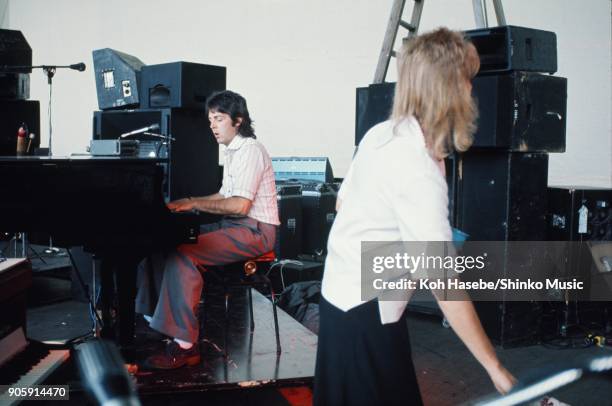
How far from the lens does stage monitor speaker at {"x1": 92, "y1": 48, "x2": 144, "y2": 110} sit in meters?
4.93

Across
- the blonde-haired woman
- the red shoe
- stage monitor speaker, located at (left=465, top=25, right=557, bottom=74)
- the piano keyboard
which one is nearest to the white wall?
stage monitor speaker, located at (left=465, top=25, right=557, bottom=74)

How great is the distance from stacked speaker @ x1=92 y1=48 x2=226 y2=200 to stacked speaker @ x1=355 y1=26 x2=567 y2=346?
6.23 ft

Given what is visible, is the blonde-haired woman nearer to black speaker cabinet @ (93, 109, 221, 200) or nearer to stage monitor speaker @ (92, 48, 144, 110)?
black speaker cabinet @ (93, 109, 221, 200)

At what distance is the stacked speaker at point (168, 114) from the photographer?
4.48 meters

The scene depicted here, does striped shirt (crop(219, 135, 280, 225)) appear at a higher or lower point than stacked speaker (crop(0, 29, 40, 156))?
lower

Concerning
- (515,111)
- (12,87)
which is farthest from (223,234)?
(515,111)

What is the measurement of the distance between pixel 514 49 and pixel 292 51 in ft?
12.4

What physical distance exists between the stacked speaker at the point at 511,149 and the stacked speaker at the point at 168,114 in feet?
6.23

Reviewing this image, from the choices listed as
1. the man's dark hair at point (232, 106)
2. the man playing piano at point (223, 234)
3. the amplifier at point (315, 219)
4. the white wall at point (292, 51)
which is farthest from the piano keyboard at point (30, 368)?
the white wall at point (292, 51)

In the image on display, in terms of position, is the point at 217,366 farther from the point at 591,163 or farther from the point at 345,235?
the point at 591,163

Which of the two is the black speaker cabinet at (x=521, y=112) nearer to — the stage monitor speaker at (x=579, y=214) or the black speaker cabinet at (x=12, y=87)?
the stage monitor speaker at (x=579, y=214)

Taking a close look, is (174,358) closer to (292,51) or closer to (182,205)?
(182,205)

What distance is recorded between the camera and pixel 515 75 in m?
3.88

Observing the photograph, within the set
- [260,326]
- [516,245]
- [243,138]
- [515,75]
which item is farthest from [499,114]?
[260,326]
